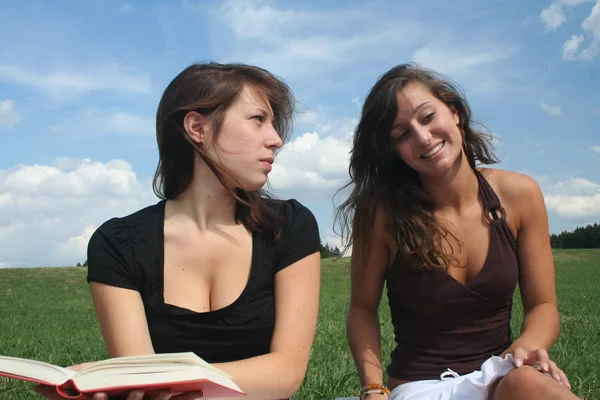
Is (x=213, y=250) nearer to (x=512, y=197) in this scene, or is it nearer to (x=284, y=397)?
(x=284, y=397)

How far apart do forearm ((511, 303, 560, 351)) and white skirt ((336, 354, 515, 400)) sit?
1.13 ft

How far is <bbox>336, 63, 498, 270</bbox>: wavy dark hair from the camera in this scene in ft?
9.81

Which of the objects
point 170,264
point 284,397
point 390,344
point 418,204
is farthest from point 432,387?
point 390,344

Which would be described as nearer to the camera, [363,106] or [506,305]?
[506,305]

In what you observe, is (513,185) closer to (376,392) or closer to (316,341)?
(376,392)

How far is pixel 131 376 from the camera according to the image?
1.76 meters

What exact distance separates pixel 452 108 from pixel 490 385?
1426mm

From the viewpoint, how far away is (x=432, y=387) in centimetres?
261

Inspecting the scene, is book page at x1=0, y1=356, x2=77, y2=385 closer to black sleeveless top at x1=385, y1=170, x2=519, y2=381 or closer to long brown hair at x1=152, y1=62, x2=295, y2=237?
long brown hair at x1=152, y1=62, x2=295, y2=237

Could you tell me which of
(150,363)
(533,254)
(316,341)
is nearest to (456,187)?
(533,254)

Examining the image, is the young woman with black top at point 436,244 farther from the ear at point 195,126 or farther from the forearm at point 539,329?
the ear at point 195,126

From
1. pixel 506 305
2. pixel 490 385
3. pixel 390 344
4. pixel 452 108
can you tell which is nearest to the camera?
pixel 490 385

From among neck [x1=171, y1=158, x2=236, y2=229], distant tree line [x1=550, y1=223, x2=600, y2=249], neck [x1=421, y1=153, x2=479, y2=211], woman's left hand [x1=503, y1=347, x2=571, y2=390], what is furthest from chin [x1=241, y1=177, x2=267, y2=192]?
distant tree line [x1=550, y1=223, x2=600, y2=249]

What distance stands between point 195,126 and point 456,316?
4.70ft
